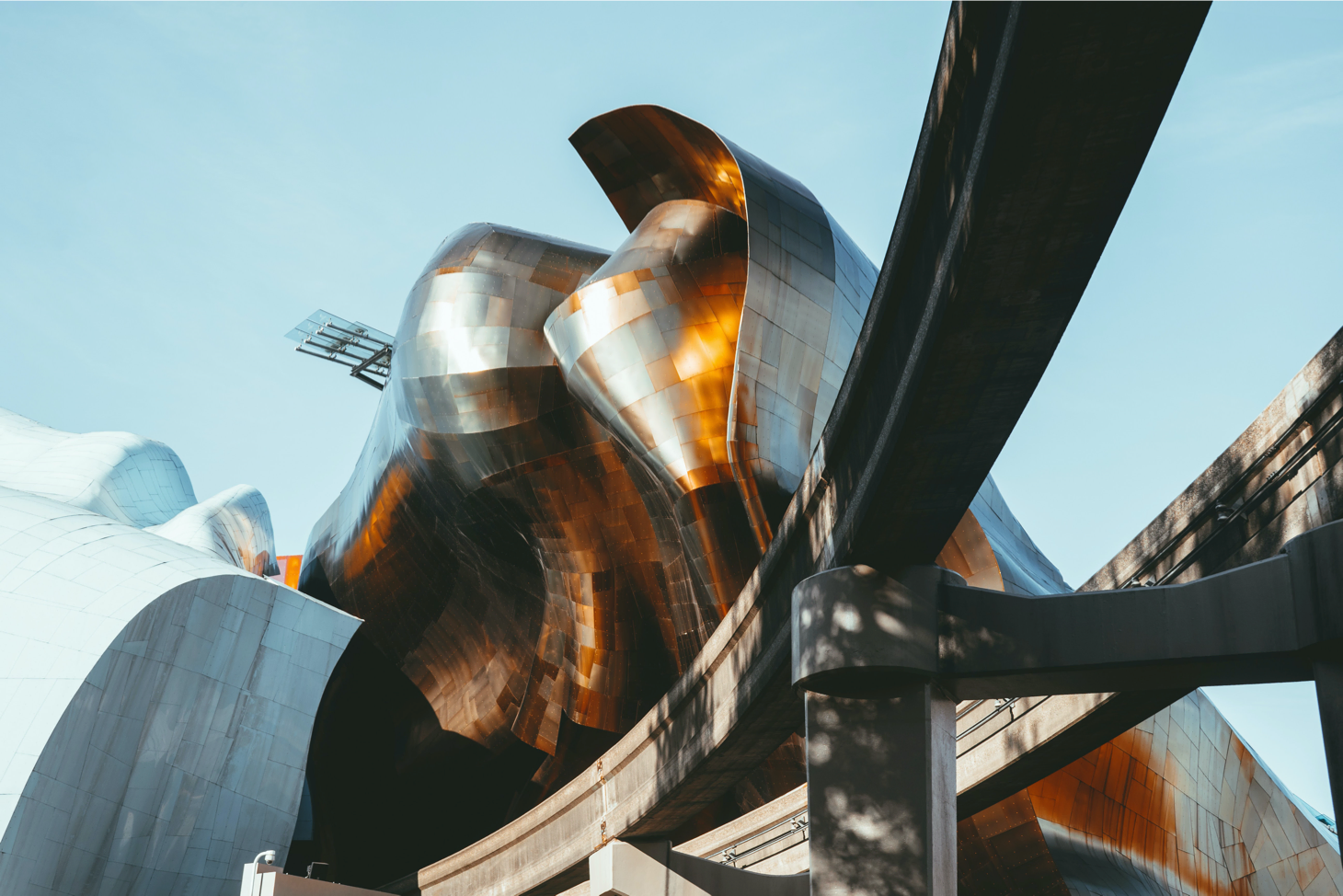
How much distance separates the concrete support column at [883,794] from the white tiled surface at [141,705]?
12.4 meters

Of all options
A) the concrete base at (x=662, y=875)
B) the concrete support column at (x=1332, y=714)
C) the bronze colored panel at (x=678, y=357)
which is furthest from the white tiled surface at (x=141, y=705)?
the concrete support column at (x=1332, y=714)

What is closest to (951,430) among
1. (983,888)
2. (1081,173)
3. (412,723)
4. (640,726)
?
(1081,173)

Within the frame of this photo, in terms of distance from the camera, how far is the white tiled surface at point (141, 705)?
1608 cm

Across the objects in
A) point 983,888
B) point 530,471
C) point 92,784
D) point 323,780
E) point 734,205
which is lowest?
point 983,888

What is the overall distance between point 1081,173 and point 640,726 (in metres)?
9.67

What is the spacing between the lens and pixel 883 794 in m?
7.33

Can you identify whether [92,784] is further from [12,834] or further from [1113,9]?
[1113,9]

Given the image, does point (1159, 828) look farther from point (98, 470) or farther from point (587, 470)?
point (98, 470)

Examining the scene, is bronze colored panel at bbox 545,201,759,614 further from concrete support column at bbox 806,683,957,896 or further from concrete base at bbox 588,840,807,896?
concrete support column at bbox 806,683,957,896

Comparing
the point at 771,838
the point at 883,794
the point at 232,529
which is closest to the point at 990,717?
the point at 771,838

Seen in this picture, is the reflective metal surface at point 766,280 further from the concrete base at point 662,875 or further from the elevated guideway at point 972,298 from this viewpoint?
the concrete base at point 662,875

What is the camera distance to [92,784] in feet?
54.9

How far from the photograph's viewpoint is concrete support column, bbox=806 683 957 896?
7.13m

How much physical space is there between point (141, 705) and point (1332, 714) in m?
16.4
